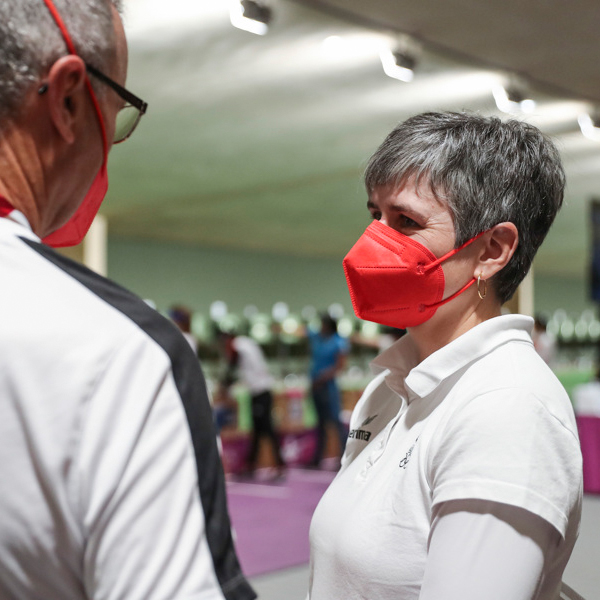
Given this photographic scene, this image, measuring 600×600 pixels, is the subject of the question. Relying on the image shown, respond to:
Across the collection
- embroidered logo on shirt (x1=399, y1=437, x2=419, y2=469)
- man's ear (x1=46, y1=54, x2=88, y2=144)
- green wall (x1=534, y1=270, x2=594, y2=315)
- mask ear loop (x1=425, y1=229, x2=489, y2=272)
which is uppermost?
man's ear (x1=46, y1=54, x2=88, y2=144)

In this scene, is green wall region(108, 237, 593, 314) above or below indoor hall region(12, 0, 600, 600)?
below

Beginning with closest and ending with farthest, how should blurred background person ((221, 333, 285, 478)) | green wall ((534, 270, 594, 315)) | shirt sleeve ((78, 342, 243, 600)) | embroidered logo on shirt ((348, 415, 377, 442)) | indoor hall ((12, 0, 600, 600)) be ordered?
shirt sleeve ((78, 342, 243, 600)) → embroidered logo on shirt ((348, 415, 377, 442)) → indoor hall ((12, 0, 600, 600)) → blurred background person ((221, 333, 285, 478)) → green wall ((534, 270, 594, 315))

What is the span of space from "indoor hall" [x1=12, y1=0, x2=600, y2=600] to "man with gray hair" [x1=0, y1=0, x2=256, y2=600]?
17 centimetres

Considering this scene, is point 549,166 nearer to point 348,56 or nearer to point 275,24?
point 275,24

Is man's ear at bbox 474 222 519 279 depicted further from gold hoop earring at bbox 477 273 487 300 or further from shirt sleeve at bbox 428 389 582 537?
shirt sleeve at bbox 428 389 582 537

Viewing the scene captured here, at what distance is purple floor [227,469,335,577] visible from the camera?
471 cm

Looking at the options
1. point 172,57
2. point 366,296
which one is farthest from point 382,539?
point 172,57

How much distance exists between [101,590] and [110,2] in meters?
0.57

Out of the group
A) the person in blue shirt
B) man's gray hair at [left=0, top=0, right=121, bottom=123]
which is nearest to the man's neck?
man's gray hair at [left=0, top=0, right=121, bottom=123]

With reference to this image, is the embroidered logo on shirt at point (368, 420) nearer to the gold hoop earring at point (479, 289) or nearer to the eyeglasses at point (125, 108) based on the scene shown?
the gold hoop earring at point (479, 289)

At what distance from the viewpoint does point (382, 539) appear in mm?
1129

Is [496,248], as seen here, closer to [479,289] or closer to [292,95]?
[479,289]

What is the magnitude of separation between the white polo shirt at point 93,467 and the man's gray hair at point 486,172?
0.79m

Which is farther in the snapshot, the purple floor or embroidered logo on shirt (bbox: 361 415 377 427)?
the purple floor
